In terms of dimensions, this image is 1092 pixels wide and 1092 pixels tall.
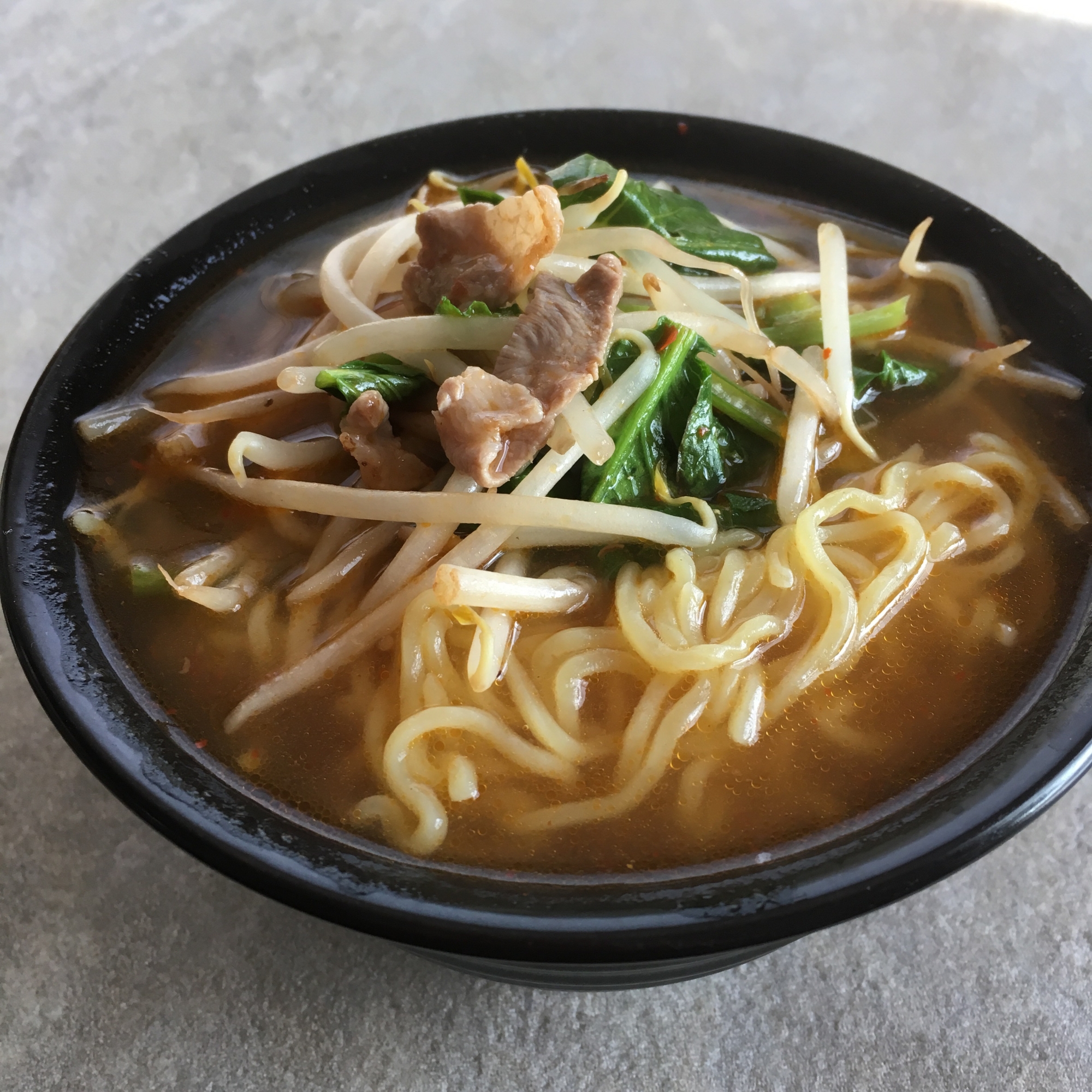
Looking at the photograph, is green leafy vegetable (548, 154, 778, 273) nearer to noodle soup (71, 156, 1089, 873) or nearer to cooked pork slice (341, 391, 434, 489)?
noodle soup (71, 156, 1089, 873)

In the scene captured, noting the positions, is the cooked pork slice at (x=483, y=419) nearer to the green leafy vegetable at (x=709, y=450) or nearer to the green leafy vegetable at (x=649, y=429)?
the green leafy vegetable at (x=649, y=429)

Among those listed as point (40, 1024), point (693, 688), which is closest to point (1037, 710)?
point (693, 688)

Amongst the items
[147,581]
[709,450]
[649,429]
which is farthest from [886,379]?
[147,581]

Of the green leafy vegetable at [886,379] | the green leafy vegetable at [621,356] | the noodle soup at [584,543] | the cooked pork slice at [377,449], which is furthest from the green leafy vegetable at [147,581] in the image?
the green leafy vegetable at [886,379]

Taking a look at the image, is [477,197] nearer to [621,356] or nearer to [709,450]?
[621,356]

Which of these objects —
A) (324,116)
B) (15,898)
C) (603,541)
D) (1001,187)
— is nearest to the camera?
(603,541)

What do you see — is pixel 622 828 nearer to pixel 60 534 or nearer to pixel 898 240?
pixel 60 534
